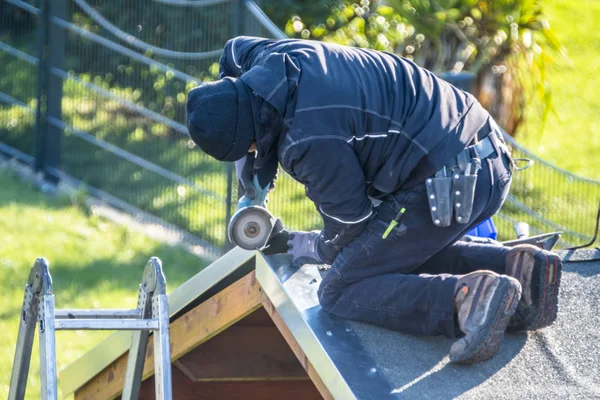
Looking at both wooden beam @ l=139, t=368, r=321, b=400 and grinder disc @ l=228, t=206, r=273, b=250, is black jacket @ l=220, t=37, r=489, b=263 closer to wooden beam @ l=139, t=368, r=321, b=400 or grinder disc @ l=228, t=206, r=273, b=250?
grinder disc @ l=228, t=206, r=273, b=250

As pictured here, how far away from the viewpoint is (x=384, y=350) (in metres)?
3.56

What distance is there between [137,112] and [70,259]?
1355mm

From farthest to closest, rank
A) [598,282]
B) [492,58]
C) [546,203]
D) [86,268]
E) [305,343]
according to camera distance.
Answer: [492,58] < [546,203] < [86,268] < [598,282] < [305,343]

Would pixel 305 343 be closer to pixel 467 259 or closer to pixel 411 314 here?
pixel 411 314

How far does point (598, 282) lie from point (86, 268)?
3.87 metres

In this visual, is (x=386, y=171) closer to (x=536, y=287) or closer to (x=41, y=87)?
(x=536, y=287)

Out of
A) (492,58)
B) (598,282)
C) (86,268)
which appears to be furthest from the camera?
(492,58)

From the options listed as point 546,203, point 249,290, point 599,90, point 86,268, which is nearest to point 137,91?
point 86,268

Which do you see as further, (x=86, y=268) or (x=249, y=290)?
(x=86, y=268)

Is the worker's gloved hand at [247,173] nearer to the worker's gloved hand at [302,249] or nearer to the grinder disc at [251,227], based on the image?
the grinder disc at [251,227]

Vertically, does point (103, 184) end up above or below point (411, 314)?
above

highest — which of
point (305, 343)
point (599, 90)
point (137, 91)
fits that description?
point (137, 91)

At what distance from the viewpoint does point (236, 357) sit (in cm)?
449

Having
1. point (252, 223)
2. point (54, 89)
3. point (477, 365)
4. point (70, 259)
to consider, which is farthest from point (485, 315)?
point (54, 89)
